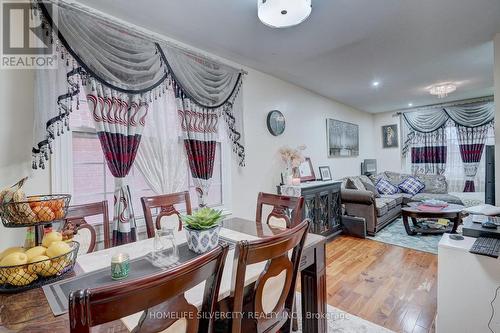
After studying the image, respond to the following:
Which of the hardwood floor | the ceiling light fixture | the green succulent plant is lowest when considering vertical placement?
the hardwood floor

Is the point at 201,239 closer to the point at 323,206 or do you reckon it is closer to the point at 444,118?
the point at 323,206

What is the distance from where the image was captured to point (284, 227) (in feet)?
6.15

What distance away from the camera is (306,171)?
3949mm

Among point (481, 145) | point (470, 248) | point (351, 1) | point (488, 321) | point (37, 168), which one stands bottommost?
point (488, 321)

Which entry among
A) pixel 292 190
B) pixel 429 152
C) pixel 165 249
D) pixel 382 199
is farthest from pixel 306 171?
pixel 429 152

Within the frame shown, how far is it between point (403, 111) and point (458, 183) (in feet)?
6.66

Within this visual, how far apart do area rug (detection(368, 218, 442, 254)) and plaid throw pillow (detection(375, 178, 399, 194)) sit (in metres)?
1.18

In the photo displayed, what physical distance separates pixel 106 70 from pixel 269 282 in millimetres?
1877

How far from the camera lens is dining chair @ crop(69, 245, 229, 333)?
1.61 feet

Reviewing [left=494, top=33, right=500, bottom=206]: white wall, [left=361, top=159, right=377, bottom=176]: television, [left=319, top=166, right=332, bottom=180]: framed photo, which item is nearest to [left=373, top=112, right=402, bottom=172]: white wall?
[left=361, top=159, right=377, bottom=176]: television

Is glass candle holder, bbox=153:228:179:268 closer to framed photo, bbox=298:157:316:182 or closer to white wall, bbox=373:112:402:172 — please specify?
framed photo, bbox=298:157:316:182

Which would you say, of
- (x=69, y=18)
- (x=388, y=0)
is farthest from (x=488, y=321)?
(x=69, y=18)

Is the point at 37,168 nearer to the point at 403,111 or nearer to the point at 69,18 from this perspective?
the point at 69,18

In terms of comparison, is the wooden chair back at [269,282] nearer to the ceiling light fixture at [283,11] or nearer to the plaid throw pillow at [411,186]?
the ceiling light fixture at [283,11]
